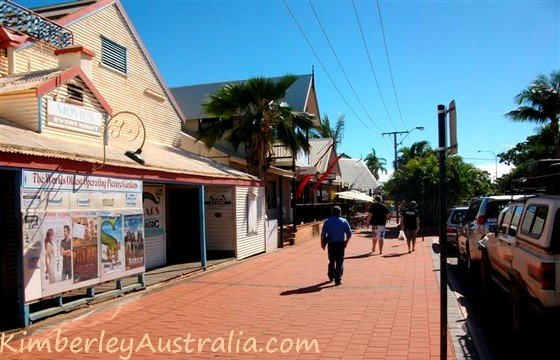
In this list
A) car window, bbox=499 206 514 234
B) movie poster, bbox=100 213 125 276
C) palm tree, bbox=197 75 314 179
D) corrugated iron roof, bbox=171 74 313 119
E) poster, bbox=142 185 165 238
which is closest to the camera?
car window, bbox=499 206 514 234

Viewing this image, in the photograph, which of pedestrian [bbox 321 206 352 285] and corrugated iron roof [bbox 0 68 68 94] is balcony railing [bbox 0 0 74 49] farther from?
pedestrian [bbox 321 206 352 285]

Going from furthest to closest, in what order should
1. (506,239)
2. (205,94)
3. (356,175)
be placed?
1. (356,175)
2. (205,94)
3. (506,239)

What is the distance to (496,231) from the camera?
328 inches

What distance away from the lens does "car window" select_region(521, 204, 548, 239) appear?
6035 mm

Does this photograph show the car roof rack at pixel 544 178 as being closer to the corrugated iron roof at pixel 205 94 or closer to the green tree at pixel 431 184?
the corrugated iron roof at pixel 205 94

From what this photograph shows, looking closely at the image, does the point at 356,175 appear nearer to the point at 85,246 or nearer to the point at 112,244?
the point at 112,244

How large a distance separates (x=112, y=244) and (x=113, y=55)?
7274 mm

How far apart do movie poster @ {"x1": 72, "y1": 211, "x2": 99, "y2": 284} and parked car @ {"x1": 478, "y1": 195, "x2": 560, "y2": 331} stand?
21.6 feet

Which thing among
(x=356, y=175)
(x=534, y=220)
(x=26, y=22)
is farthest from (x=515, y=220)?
(x=356, y=175)

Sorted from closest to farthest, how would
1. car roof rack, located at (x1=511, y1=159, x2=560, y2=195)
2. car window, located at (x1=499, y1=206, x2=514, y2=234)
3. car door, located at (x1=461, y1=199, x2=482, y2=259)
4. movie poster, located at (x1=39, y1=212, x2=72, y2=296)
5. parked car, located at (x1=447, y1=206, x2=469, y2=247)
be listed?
1. car roof rack, located at (x1=511, y1=159, x2=560, y2=195)
2. movie poster, located at (x1=39, y1=212, x2=72, y2=296)
3. car window, located at (x1=499, y1=206, x2=514, y2=234)
4. car door, located at (x1=461, y1=199, x2=482, y2=259)
5. parked car, located at (x1=447, y1=206, x2=469, y2=247)

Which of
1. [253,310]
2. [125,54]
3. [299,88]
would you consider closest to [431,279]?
[253,310]

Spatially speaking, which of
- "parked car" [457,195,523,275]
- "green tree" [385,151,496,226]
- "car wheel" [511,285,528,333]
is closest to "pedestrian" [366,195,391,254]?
"parked car" [457,195,523,275]

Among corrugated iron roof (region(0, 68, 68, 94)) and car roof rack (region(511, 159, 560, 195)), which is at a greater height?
corrugated iron roof (region(0, 68, 68, 94))

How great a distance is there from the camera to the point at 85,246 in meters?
8.49
